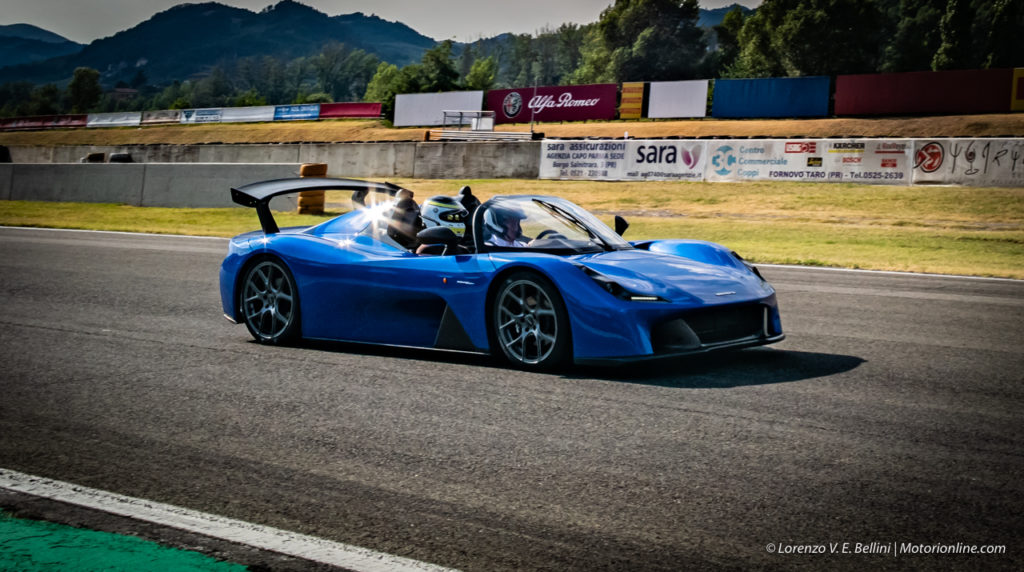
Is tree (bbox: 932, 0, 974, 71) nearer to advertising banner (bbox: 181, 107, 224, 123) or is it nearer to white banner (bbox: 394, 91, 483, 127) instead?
white banner (bbox: 394, 91, 483, 127)

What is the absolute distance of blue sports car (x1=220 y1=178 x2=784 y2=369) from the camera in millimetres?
5926

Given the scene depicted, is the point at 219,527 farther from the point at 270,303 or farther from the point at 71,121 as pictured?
the point at 71,121

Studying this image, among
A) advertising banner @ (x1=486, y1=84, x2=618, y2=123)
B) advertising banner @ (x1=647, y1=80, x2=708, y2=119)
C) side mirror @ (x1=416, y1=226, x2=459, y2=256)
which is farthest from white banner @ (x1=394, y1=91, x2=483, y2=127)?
side mirror @ (x1=416, y1=226, x2=459, y2=256)

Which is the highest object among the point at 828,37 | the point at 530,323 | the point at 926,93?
the point at 828,37

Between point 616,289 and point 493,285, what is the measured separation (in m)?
0.91

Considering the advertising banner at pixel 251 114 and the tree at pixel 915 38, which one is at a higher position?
the tree at pixel 915 38

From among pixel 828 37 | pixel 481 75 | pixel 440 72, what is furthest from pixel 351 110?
pixel 481 75

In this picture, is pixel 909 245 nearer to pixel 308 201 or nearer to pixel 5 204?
pixel 308 201

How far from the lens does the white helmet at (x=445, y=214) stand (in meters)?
7.49

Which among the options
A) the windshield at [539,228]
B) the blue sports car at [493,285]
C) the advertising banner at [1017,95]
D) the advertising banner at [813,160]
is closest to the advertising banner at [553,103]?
the advertising banner at [1017,95]

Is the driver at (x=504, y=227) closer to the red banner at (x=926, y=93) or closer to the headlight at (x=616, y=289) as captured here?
the headlight at (x=616, y=289)

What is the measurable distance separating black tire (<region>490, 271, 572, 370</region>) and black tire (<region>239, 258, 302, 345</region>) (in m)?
1.89

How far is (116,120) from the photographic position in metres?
78.1

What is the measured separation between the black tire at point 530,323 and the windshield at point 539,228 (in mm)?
516
